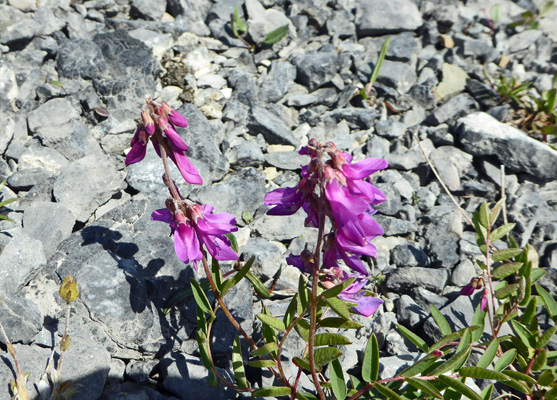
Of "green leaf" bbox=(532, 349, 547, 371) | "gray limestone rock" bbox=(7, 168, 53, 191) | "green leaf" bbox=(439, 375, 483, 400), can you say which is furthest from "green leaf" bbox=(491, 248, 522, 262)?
"gray limestone rock" bbox=(7, 168, 53, 191)

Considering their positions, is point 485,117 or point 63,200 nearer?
point 63,200

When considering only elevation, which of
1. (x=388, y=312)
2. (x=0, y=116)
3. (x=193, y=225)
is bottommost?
(x=388, y=312)

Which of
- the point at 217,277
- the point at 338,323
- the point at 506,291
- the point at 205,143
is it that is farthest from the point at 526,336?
the point at 205,143

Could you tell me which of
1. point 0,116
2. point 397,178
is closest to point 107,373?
point 0,116

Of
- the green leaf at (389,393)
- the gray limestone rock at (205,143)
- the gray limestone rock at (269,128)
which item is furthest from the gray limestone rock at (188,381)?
the gray limestone rock at (269,128)

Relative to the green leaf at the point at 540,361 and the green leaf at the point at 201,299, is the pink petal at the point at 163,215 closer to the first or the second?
the green leaf at the point at 201,299

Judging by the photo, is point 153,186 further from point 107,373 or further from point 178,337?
point 107,373

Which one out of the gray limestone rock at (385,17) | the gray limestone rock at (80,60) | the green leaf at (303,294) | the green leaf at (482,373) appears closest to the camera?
the green leaf at (482,373)
